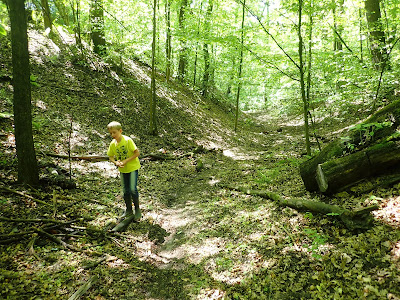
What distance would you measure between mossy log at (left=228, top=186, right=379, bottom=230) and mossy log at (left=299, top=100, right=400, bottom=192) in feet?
2.42

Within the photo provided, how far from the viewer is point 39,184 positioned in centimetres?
551

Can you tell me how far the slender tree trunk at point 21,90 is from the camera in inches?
185

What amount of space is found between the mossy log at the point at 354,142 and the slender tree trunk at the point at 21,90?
20.1ft

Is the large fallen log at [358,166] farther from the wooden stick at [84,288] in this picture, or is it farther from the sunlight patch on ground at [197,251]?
the wooden stick at [84,288]

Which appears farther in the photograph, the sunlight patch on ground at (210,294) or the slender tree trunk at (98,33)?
the slender tree trunk at (98,33)

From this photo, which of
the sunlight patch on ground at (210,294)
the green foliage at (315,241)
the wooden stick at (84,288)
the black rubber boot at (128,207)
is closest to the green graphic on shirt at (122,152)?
the black rubber boot at (128,207)

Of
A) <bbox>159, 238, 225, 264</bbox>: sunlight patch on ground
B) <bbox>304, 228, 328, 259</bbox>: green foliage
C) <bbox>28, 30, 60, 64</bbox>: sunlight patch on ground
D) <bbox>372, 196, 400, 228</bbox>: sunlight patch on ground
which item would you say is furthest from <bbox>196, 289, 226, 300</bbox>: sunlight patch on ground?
<bbox>28, 30, 60, 64</bbox>: sunlight patch on ground

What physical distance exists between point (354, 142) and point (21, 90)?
6.95m

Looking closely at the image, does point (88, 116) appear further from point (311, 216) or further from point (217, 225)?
point (311, 216)

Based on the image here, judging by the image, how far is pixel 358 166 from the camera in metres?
4.64

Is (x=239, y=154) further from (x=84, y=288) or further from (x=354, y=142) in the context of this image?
(x=84, y=288)

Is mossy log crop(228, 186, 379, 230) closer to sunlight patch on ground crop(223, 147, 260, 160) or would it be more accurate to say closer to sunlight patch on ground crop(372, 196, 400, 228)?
sunlight patch on ground crop(372, 196, 400, 228)

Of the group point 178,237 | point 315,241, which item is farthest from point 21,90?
point 315,241

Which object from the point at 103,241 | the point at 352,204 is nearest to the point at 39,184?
the point at 103,241
